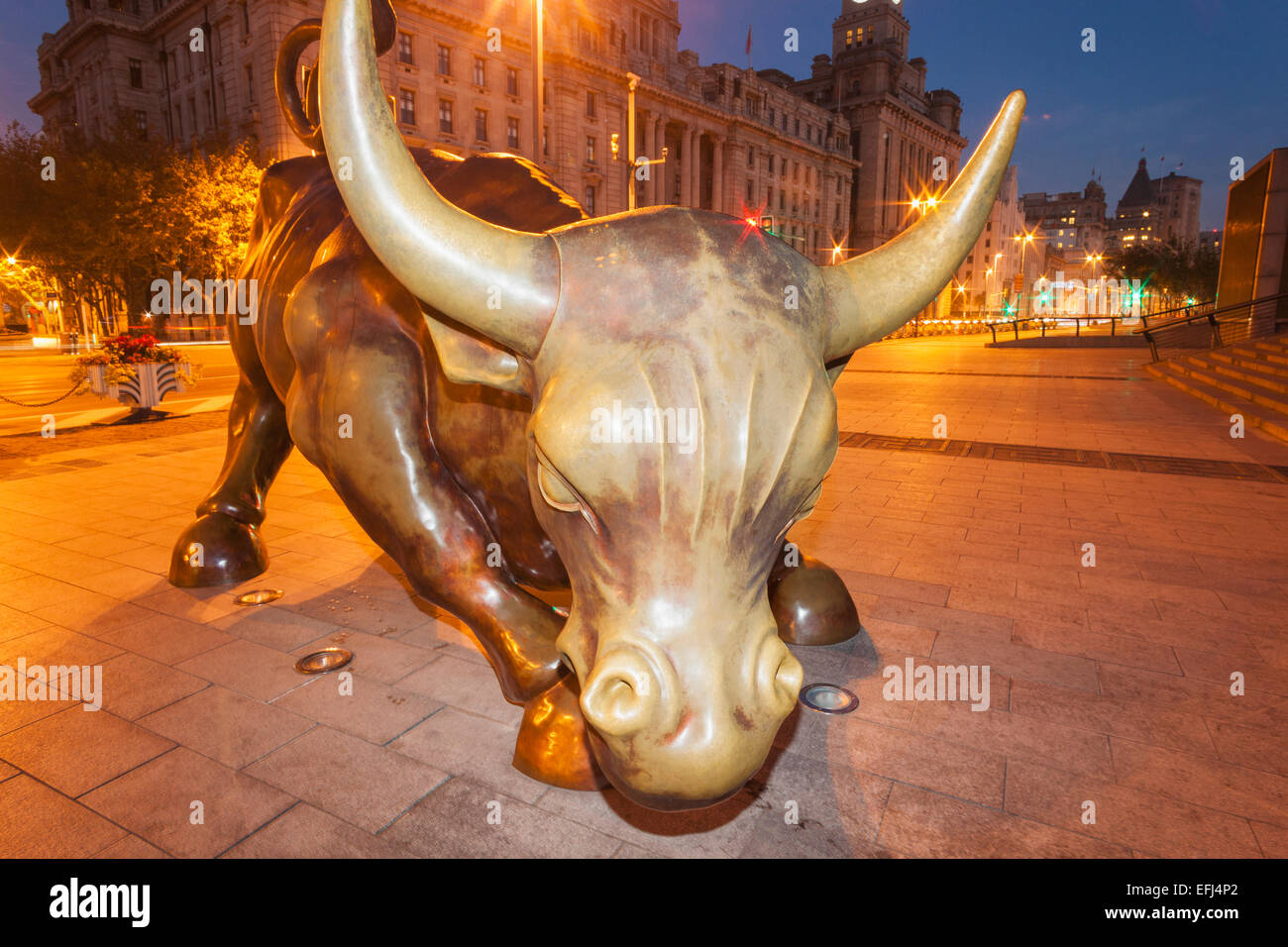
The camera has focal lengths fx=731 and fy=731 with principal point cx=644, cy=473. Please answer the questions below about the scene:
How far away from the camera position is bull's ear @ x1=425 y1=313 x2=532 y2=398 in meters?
1.96

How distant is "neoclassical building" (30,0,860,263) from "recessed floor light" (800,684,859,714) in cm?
3197

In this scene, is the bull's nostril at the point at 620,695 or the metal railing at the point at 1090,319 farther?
the metal railing at the point at 1090,319

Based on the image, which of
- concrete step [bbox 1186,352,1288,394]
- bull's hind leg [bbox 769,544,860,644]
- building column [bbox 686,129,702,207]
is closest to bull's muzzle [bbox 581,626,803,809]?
bull's hind leg [bbox 769,544,860,644]

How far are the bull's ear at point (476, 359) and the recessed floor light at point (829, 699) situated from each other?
6.48ft

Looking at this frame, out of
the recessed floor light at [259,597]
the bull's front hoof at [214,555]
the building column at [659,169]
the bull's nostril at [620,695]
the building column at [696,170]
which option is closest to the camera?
the bull's nostril at [620,695]

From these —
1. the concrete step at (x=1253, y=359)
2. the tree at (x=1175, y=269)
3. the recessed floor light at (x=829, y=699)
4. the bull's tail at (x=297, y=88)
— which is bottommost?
the recessed floor light at (x=829, y=699)

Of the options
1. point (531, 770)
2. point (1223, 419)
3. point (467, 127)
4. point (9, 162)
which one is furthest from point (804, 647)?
point (467, 127)

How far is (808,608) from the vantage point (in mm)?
3768

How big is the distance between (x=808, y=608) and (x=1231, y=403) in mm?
13113

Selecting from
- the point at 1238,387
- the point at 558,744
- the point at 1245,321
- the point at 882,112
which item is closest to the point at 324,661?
the point at 558,744

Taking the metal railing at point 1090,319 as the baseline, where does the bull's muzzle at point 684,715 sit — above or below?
below

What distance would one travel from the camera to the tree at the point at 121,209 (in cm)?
2792

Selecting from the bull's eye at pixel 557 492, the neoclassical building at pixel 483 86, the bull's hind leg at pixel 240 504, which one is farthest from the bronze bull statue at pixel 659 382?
the neoclassical building at pixel 483 86

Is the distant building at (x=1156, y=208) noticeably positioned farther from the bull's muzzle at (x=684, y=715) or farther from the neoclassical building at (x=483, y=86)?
the bull's muzzle at (x=684, y=715)
